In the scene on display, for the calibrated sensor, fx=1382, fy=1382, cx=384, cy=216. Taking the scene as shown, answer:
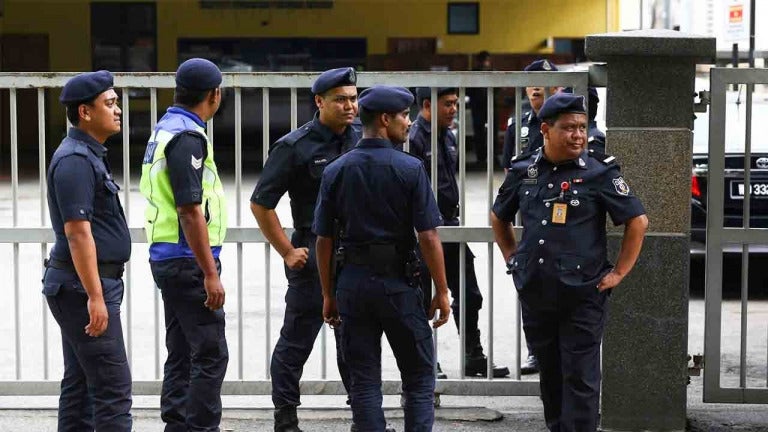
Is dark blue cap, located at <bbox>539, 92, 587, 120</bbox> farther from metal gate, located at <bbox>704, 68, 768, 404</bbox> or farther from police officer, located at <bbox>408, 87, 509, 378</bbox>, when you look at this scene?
police officer, located at <bbox>408, 87, 509, 378</bbox>

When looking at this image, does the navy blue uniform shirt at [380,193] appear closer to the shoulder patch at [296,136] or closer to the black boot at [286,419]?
the shoulder patch at [296,136]

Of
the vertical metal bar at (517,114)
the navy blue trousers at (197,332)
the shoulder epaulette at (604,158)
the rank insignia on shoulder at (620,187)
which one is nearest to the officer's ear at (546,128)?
the shoulder epaulette at (604,158)

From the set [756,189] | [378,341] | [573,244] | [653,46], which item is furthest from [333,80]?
[756,189]

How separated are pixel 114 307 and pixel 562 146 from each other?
6.64 feet

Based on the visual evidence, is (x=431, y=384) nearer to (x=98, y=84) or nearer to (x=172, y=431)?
(x=172, y=431)

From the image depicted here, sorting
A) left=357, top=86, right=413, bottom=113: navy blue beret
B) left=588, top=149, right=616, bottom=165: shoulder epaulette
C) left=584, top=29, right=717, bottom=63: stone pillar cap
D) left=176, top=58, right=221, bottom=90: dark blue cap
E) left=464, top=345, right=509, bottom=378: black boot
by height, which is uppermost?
left=584, top=29, right=717, bottom=63: stone pillar cap

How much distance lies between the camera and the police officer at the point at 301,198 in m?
6.57

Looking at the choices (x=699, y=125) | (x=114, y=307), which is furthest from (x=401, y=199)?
(x=699, y=125)

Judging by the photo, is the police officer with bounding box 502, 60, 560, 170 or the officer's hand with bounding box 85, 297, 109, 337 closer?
the officer's hand with bounding box 85, 297, 109, 337

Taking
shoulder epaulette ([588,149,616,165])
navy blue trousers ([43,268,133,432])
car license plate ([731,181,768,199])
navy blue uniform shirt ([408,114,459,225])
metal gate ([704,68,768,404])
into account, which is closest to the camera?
navy blue trousers ([43,268,133,432])

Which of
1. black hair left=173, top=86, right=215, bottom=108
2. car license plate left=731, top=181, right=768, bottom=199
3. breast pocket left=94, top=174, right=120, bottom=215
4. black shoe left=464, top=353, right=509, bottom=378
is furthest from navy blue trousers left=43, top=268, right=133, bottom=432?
car license plate left=731, top=181, right=768, bottom=199

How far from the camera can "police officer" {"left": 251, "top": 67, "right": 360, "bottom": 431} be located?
6566mm

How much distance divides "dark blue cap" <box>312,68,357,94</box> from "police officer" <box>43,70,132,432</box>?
107cm

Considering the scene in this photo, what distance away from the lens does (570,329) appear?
5.99 m
